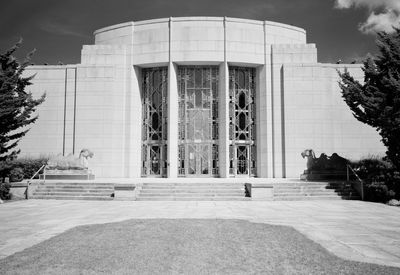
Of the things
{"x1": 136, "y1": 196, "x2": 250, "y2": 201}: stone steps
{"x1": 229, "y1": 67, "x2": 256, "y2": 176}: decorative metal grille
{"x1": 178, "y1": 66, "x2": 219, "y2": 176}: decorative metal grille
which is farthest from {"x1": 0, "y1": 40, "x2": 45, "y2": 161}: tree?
{"x1": 229, "y1": 67, "x2": 256, "y2": 176}: decorative metal grille

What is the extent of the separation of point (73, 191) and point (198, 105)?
46.2 feet

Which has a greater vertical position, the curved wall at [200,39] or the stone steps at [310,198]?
the curved wall at [200,39]

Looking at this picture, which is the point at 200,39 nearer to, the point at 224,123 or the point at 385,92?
the point at 224,123

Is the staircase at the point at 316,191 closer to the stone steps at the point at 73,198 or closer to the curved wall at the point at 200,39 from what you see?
the stone steps at the point at 73,198

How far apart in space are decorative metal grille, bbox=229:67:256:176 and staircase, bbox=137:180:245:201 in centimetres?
1060

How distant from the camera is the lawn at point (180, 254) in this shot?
6055 millimetres

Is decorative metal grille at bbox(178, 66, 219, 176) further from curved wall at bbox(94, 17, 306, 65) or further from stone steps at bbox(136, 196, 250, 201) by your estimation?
stone steps at bbox(136, 196, 250, 201)

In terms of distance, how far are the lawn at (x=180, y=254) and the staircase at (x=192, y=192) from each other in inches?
332

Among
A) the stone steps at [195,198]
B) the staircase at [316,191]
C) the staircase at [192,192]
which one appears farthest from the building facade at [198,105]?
the stone steps at [195,198]

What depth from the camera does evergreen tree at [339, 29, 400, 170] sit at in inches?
615

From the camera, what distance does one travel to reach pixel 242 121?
30.5 metres

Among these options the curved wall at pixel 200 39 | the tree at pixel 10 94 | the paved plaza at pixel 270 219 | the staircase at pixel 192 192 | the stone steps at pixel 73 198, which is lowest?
the paved plaza at pixel 270 219

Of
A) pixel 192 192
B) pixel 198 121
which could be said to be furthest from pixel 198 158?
pixel 192 192

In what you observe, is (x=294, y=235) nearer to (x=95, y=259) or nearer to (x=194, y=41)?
(x=95, y=259)
